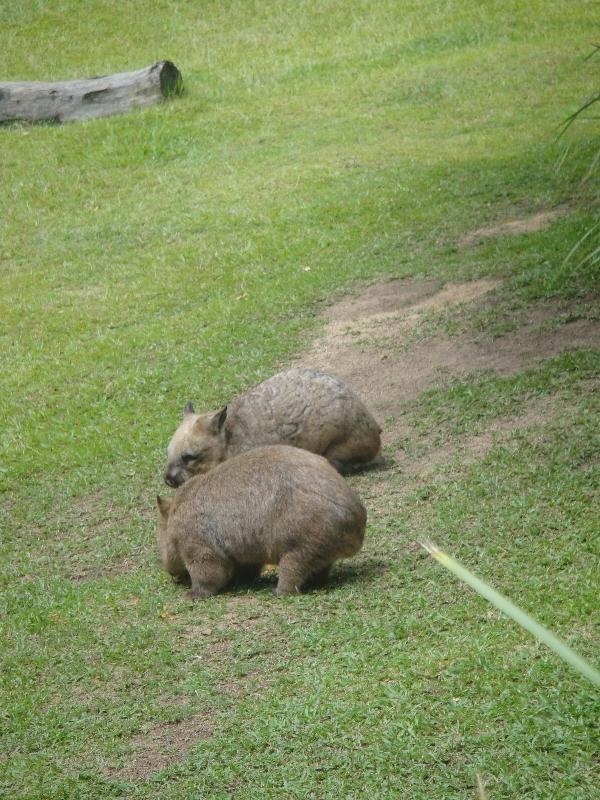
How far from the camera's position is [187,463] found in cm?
793

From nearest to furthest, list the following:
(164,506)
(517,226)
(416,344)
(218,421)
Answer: (164,506) < (218,421) < (416,344) < (517,226)

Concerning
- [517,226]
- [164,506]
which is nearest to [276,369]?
[517,226]

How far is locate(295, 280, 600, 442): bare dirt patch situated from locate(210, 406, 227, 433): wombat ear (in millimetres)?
1208

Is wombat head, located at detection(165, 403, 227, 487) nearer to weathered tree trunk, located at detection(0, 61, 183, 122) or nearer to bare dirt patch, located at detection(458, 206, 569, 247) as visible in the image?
bare dirt patch, located at detection(458, 206, 569, 247)

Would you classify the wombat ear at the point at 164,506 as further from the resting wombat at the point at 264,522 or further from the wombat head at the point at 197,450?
the wombat head at the point at 197,450

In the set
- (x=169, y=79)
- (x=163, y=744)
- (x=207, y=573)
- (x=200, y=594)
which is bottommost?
(x=200, y=594)

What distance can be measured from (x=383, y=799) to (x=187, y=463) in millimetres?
4092

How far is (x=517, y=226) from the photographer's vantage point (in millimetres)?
12625

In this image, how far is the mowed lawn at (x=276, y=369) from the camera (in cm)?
462

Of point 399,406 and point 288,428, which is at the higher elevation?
point 288,428

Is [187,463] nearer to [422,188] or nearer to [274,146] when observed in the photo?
[422,188]

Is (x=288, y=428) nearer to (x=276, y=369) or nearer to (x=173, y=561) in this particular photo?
(x=173, y=561)

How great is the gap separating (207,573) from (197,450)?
1.73 metres

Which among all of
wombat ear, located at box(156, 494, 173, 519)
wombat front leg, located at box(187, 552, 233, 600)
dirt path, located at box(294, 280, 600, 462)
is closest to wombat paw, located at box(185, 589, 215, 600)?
wombat front leg, located at box(187, 552, 233, 600)
